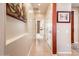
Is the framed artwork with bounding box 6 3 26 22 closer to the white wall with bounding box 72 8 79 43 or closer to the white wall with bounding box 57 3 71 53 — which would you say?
the white wall with bounding box 57 3 71 53

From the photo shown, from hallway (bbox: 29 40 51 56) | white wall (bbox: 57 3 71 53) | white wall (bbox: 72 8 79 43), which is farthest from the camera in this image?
white wall (bbox: 72 8 79 43)

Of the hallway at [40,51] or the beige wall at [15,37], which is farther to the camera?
the hallway at [40,51]

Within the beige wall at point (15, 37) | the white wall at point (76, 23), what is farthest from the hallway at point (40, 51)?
the white wall at point (76, 23)

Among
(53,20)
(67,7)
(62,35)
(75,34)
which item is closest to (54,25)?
(53,20)

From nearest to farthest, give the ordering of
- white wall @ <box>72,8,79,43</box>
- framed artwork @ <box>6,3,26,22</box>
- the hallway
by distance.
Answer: framed artwork @ <box>6,3,26,22</box> < the hallway < white wall @ <box>72,8,79,43</box>

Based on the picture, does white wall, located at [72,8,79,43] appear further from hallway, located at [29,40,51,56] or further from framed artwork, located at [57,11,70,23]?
framed artwork, located at [57,11,70,23]

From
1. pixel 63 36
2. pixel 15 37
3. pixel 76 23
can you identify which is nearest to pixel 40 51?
pixel 63 36

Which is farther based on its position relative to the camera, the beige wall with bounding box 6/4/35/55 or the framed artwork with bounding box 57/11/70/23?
the framed artwork with bounding box 57/11/70/23

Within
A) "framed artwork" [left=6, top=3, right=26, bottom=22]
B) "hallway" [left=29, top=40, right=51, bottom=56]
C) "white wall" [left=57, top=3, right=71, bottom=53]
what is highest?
"framed artwork" [left=6, top=3, right=26, bottom=22]

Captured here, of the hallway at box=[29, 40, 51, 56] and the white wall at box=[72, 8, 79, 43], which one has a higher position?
the white wall at box=[72, 8, 79, 43]

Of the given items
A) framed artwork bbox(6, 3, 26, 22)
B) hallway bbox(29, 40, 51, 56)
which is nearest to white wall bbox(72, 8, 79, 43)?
hallway bbox(29, 40, 51, 56)

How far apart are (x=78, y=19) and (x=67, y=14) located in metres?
3.13

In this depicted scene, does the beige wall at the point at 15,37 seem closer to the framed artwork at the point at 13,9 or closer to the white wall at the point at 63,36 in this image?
the framed artwork at the point at 13,9

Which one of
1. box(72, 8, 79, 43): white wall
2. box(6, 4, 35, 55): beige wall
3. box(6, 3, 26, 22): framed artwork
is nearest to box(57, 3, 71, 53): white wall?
box(6, 4, 35, 55): beige wall
